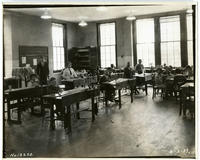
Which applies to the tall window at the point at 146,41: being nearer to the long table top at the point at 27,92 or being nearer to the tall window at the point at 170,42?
the tall window at the point at 170,42

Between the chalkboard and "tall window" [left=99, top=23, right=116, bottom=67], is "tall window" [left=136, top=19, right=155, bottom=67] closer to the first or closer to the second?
"tall window" [left=99, top=23, right=116, bottom=67]

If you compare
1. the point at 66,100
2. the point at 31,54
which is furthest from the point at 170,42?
the point at 66,100

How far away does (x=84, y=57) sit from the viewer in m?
12.2

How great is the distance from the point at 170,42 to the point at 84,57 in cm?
408

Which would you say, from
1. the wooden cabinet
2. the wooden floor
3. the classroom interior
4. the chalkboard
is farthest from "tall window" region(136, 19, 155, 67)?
the wooden floor

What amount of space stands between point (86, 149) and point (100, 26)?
8796 millimetres

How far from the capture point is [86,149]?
404cm

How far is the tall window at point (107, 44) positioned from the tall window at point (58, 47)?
1830mm

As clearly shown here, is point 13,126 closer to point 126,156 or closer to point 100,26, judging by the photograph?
point 126,156

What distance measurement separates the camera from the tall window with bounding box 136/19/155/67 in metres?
10.2

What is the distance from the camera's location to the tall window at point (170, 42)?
973 centimetres

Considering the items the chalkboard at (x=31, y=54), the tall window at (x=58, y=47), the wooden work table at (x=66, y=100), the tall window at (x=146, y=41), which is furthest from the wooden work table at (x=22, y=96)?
the tall window at (x=146, y=41)

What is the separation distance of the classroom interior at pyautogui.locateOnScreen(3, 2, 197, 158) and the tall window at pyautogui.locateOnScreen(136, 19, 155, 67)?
0.04m

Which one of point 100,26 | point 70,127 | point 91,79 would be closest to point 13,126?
point 70,127
